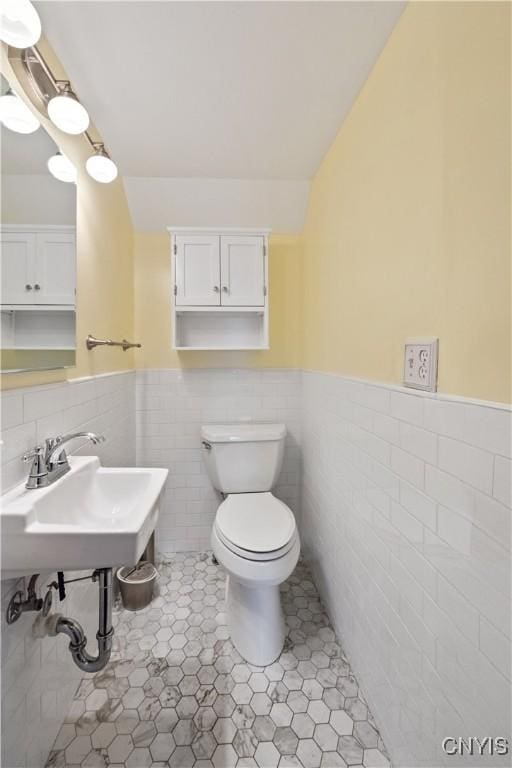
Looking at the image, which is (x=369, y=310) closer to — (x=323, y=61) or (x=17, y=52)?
(x=323, y=61)

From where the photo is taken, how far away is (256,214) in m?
1.96

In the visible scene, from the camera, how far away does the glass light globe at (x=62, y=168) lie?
1041mm

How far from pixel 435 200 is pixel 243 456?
1380mm

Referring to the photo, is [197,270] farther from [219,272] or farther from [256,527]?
[256,527]

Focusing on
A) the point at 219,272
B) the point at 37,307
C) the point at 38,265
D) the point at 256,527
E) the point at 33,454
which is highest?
the point at 219,272

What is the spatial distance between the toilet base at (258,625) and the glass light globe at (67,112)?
1662 mm

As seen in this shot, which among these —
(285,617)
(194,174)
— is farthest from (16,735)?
(194,174)

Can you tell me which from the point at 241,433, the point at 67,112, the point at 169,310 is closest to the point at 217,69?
the point at 67,112

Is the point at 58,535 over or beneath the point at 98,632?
over

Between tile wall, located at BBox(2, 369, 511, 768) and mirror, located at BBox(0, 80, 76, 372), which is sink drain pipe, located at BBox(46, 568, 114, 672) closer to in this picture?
tile wall, located at BBox(2, 369, 511, 768)

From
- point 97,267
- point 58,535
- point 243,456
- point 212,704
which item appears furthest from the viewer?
point 243,456

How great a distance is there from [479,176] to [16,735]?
1.71 meters

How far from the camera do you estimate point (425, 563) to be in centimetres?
82

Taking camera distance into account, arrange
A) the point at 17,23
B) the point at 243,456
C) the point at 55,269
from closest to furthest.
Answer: the point at 17,23 → the point at 55,269 → the point at 243,456
